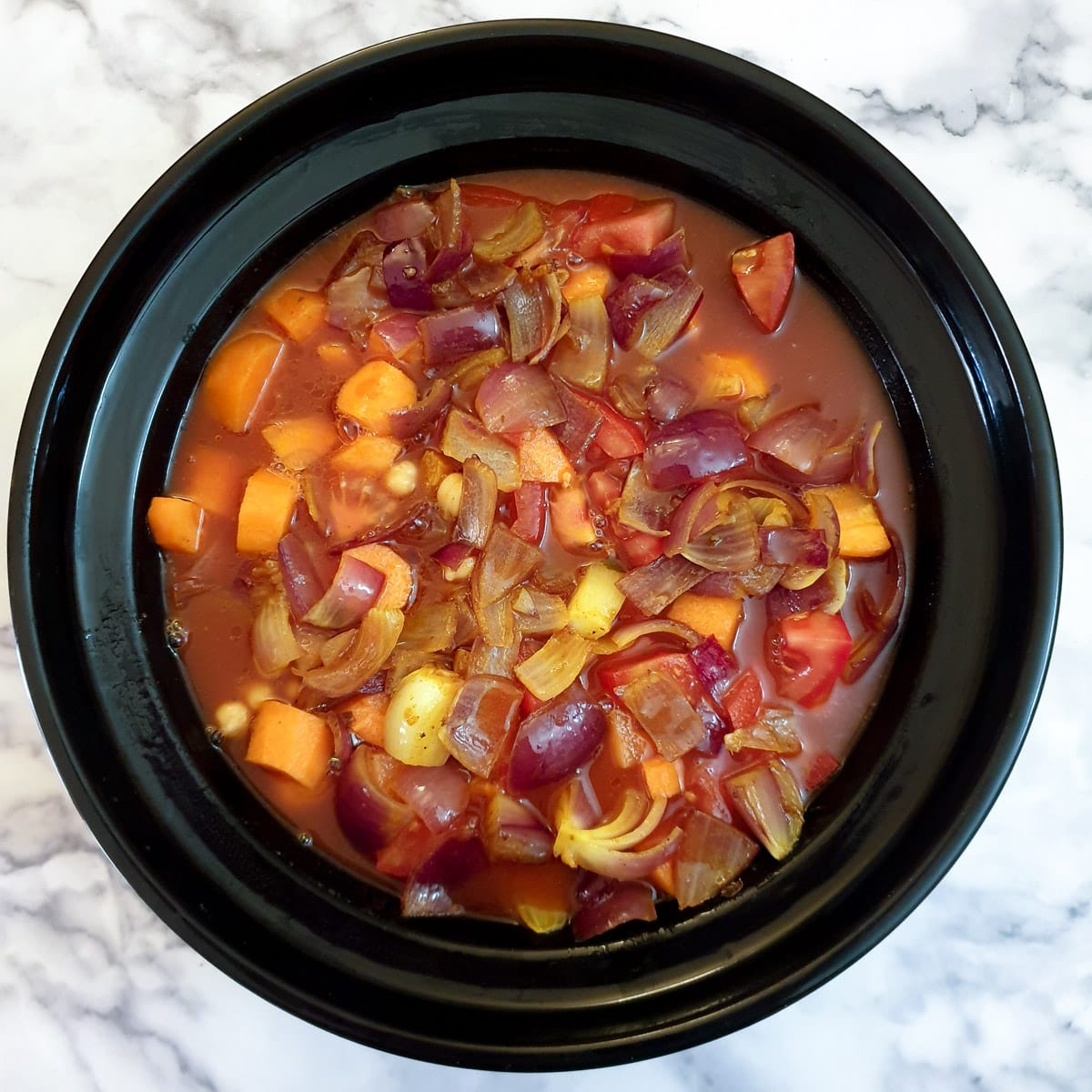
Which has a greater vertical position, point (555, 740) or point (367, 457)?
point (367, 457)

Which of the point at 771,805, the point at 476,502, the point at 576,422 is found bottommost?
the point at 771,805

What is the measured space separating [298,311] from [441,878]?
1.27 m

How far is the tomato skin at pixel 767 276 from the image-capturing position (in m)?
1.96

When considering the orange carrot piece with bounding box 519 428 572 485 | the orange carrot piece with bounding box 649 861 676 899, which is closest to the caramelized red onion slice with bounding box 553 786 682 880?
the orange carrot piece with bounding box 649 861 676 899

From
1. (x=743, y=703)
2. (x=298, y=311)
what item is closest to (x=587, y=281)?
(x=298, y=311)

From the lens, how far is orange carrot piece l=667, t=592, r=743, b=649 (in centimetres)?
199

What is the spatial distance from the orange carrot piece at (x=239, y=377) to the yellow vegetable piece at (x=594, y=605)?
84 cm

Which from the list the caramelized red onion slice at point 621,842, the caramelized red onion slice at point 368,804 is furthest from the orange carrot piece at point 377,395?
the caramelized red onion slice at point 621,842

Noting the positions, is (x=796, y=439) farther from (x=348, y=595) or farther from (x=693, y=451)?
(x=348, y=595)

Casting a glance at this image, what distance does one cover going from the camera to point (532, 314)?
79.3 inches

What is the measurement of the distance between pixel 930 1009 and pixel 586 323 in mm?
1761

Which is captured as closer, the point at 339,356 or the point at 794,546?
the point at 794,546

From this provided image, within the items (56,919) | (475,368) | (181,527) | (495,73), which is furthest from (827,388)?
(56,919)

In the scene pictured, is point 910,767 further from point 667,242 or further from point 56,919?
point 56,919
